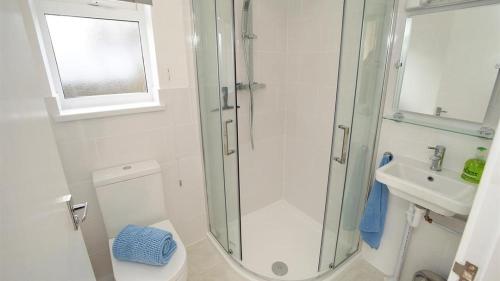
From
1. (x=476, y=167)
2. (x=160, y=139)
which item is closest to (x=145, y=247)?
(x=160, y=139)

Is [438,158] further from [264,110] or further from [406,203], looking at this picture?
[264,110]

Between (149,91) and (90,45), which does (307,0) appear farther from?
(90,45)

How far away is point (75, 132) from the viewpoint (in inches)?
54.8

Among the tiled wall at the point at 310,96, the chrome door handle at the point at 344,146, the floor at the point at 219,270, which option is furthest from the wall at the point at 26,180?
the tiled wall at the point at 310,96

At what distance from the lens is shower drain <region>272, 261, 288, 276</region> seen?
1773 millimetres

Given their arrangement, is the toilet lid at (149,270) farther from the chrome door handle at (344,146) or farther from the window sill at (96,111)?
the chrome door handle at (344,146)

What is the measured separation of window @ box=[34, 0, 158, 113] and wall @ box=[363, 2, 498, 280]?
5.23 ft

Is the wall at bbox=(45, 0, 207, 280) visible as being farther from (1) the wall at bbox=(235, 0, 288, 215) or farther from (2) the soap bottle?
(2) the soap bottle

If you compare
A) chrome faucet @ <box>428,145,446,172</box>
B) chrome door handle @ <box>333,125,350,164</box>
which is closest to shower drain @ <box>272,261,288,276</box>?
chrome door handle @ <box>333,125,350,164</box>

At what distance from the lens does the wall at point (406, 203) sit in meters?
1.27

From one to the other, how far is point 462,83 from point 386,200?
81 centimetres

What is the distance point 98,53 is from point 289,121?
1.65 meters

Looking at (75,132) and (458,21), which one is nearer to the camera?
(458,21)

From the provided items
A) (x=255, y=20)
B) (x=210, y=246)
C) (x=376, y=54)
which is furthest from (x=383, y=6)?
(x=210, y=246)
